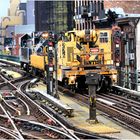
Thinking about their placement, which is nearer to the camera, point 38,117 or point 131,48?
point 38,117

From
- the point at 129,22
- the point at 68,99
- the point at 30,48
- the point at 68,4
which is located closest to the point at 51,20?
the point at 68,4

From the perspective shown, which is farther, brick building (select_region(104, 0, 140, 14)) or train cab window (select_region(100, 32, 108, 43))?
brick building (select_region(104, 0, 140, 14))

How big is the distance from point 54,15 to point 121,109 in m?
97.7

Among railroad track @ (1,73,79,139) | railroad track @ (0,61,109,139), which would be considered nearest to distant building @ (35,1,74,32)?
railroad track @ (1,73,79,139)

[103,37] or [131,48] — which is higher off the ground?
[103,37]

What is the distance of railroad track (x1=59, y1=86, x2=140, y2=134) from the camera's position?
1509 centimetres

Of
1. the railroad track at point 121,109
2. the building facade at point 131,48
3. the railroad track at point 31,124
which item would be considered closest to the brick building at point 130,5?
the building facade at point 131,48

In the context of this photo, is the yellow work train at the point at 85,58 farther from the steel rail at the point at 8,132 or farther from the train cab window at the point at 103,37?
the steel rail at the point at 8,132

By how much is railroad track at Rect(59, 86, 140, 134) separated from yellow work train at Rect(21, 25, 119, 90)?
1.00 meters

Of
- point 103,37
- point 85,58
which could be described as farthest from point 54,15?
point 85,58

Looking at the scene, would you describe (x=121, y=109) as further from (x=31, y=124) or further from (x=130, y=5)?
(x=130, y=5)

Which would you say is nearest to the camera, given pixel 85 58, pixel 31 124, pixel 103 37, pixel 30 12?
pixel 31 124

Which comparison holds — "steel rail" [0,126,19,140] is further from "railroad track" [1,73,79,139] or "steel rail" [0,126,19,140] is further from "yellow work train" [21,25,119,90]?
"yellow work train" [21,25,119,90]

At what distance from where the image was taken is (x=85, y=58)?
23.3m
